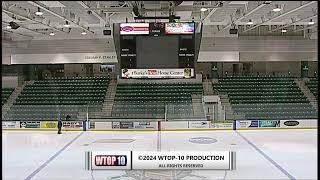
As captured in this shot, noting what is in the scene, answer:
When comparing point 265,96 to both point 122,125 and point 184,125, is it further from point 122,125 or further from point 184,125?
point 122,125


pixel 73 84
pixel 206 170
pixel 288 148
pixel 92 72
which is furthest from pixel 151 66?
pixel 92 72

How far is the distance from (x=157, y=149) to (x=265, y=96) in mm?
8965

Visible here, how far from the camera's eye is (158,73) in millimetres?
6352

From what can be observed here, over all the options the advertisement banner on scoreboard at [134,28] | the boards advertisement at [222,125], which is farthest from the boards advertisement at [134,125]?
the advertisement banner on scoreboard at [134,28]

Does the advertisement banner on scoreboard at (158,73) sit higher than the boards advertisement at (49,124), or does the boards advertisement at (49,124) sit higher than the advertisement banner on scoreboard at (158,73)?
the advertisement banner on scoreboard at (158,73)

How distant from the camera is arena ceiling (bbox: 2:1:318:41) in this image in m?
9.18

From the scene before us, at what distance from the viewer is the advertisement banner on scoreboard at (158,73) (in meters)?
6.36

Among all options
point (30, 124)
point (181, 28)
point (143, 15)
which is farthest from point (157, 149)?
point (30, 124)

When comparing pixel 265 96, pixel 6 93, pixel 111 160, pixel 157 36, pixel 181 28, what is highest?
pixel 181 28

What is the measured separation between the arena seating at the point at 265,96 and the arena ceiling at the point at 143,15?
A: 226 cm

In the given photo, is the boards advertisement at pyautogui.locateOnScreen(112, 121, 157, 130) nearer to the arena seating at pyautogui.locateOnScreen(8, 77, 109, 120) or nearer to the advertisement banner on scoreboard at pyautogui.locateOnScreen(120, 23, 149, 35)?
the arena seating at pyautogui.locateOnScreen(8, 77, 109, 120)

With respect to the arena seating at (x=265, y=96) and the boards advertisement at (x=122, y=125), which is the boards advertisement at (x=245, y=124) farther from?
the boards advertisement at (x=122, y=125)

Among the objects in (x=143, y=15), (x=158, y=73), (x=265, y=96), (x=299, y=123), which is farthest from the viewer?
(x=265, y=96)

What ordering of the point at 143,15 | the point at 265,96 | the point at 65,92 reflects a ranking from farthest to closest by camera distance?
1. the point at 65,92
2. the point at 265,96
3. the point at 143,15
